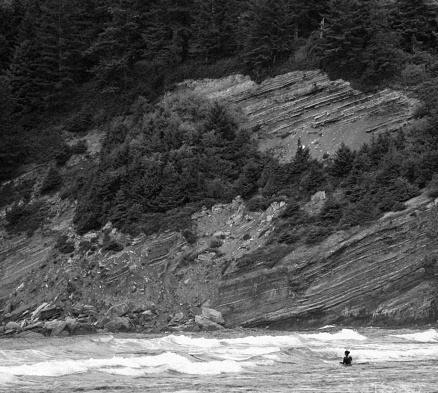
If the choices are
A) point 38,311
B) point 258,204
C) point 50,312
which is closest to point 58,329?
point 50,312

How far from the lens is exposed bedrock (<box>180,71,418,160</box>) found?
49.8 metres

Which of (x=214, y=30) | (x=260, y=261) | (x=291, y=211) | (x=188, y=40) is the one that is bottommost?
(x=260, y=261)

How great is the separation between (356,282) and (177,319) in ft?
30.4

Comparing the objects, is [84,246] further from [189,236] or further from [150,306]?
[150,306]

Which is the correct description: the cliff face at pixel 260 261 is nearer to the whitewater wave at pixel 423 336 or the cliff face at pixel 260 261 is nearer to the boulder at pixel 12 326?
the boulder at pixel 12 326

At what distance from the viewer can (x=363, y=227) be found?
135 ft

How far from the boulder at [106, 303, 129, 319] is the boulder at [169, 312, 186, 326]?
2962 millimetres

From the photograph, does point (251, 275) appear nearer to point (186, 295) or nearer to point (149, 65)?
point (186, 295)

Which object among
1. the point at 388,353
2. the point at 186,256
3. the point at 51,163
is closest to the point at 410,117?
the point at 186,256

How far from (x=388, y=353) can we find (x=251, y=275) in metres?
13.1

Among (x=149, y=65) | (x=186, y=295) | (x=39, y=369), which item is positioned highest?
(x=149, y=65)

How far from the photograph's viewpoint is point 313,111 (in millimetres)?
52438

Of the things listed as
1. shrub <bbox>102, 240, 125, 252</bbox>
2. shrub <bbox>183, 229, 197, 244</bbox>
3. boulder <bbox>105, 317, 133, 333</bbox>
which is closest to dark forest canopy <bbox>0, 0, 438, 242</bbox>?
shrub <bbox>102, 240, 125, 252</bbox>

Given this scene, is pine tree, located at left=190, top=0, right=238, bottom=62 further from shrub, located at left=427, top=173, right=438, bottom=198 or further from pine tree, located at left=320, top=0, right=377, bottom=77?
shrub, located at left=427, top=173, right=438, bottom=198
